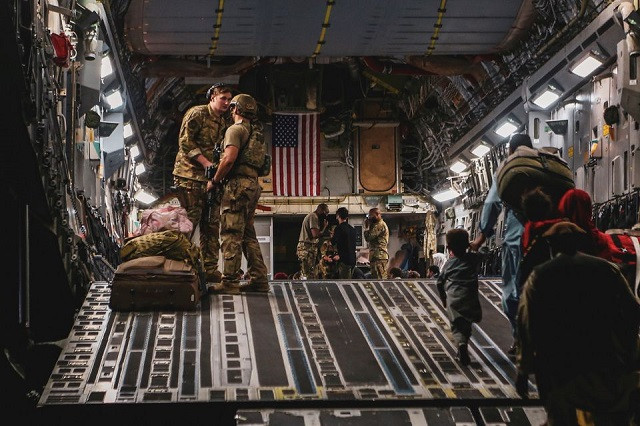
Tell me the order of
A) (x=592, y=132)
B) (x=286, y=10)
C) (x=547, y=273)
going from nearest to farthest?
1. (x=547, y=273)
2. (x=592, y=132)
3. (x=286, y=10)

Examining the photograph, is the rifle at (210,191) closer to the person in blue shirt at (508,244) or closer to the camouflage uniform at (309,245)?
the person in blue shirt at (508,244)

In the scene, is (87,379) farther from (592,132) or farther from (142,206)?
(142,206)

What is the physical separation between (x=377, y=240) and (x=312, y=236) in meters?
1.13

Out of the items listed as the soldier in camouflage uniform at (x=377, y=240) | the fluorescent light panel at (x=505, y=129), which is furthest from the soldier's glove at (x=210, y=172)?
the fluorescent light panel at (x=505, y=129)

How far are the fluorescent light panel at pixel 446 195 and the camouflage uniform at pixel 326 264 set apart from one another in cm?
831

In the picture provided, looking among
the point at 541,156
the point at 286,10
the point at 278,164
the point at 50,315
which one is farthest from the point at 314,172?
the point at 541,156

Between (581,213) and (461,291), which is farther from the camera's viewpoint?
(461,291)

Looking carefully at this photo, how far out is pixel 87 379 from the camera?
7602 mm

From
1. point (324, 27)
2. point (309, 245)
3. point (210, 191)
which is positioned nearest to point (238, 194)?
point (210, 191)

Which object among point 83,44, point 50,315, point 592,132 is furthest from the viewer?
point 592,132

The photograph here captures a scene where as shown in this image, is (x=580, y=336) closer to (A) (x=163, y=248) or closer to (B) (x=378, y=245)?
(A) (x=163, y=248)

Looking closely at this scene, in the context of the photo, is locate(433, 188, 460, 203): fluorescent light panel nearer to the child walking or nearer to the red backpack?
the child walking

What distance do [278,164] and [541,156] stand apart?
18065 millimetres

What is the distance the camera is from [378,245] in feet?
56.1
